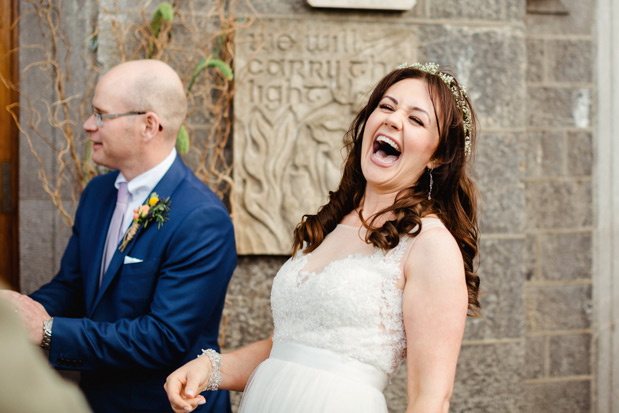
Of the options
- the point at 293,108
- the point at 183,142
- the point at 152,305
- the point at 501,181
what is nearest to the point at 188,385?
the point at 152,305

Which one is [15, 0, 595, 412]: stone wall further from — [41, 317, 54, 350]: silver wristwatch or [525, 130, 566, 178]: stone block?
[41, 317, 54, 350]: silver wristwatch

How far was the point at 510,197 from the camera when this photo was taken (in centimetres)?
370

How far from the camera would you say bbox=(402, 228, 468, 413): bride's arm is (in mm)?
1501

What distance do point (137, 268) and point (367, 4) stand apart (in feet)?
6.36

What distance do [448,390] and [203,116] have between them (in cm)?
231

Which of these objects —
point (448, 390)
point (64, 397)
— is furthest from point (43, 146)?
point (64, 397)

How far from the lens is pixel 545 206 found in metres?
3.96

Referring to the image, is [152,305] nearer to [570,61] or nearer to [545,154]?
[545,154]

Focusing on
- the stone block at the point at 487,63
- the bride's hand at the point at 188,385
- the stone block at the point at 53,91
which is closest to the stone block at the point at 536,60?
the stone block at the point at 487,63

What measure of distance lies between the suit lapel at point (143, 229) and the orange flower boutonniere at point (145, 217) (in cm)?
2

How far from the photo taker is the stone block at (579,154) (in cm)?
398

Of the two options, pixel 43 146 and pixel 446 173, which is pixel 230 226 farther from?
pixel 43 146

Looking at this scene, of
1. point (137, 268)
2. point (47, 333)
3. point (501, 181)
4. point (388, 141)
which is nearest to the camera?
point (388, 141)

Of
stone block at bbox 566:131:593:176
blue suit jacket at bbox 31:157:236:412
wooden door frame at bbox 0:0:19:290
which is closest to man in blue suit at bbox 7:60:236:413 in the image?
blue suit jacket at bbox 31:157:236:412
